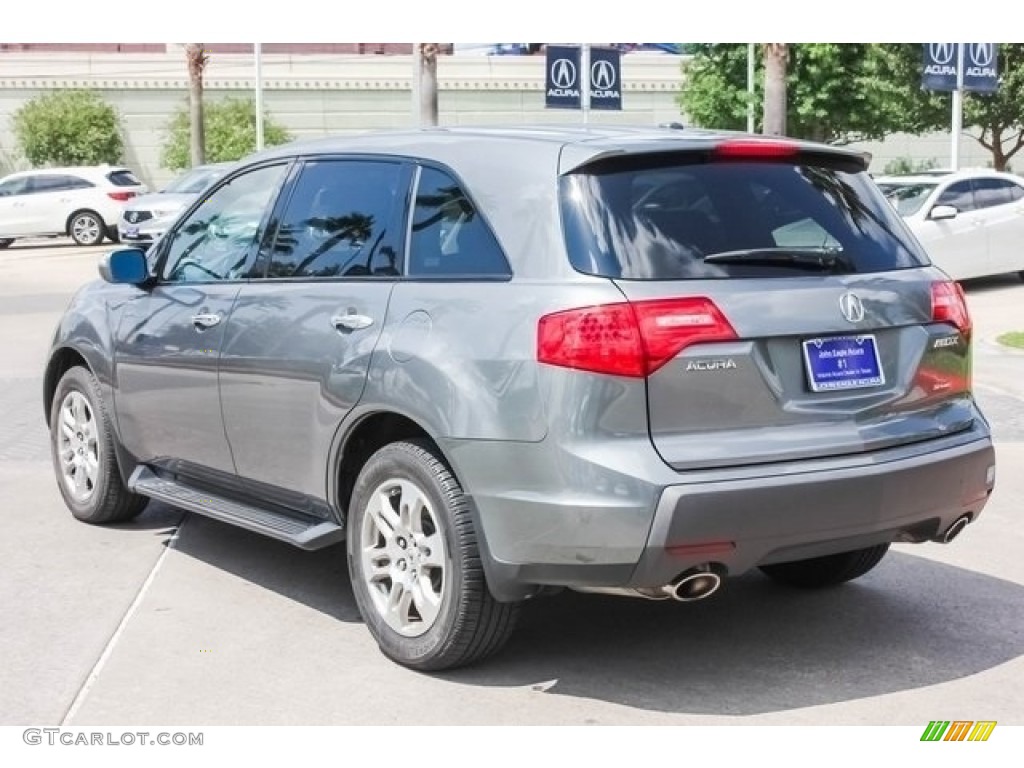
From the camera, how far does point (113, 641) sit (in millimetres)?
5371

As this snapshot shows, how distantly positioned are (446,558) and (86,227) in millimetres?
28091

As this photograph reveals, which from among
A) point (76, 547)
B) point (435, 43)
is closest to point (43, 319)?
point (76, 547)

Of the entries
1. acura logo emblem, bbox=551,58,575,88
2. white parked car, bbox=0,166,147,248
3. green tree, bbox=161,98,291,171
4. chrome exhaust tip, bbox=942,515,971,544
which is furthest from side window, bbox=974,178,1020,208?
green tree, bbox=161,98,291,171

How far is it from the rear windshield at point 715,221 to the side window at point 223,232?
172 cm

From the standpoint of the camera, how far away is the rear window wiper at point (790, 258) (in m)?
4.70

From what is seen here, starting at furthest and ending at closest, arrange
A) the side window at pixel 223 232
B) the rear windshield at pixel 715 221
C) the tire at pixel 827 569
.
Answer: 1. the side window at pixel 223 232
2. the tire at pixel 827 569
3. the rear windshield at pixel 715 221

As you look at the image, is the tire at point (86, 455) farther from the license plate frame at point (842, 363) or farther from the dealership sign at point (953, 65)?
the dealership sign at point (953, 65)

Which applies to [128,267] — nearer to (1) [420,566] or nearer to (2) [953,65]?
(1) [420,566]

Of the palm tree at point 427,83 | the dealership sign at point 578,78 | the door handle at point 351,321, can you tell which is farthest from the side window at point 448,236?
the palm tree at point 427,83

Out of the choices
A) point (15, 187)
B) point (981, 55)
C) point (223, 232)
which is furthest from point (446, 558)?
point (15, 187)

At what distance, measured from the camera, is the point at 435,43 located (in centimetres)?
3077

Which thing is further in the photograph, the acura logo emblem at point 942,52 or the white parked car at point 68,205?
the white parked car at point 68,205

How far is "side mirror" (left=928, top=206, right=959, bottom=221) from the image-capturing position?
18.0 meters
